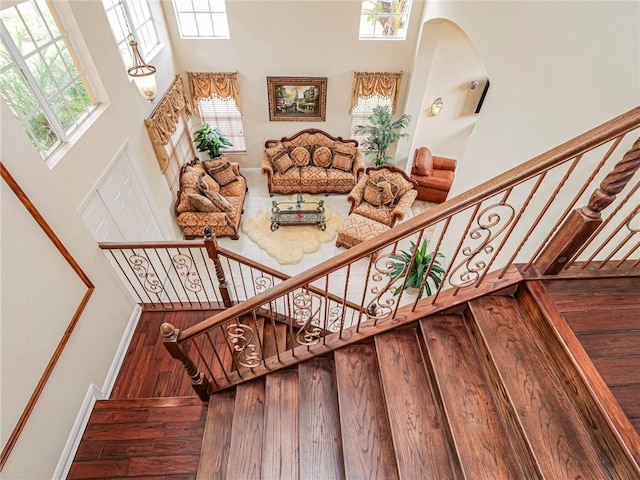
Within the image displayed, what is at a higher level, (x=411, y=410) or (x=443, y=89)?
(x=411, y=410)

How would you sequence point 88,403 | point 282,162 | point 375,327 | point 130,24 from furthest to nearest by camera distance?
point 282,162 → point 130,24 → point 88,403 → point 375,327

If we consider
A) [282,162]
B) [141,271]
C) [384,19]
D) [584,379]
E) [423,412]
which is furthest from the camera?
[282,162]

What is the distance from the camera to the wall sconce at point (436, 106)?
6.57 m

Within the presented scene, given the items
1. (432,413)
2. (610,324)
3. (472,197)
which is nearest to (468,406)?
(432,413)

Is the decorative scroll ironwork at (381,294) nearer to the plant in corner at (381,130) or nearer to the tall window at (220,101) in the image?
the plant in corner at (381,130)

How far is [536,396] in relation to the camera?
151 centimetres

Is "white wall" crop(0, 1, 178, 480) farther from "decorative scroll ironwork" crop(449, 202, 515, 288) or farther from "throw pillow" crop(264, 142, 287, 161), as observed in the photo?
"throw pillow" crop(264, 142, 287, 161)

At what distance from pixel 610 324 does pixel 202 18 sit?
692 centimetres

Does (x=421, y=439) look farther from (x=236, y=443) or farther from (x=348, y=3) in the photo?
(x=348, y=3)

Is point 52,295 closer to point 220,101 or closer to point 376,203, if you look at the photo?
point 376,203

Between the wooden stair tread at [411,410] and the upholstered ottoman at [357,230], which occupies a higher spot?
the wooden stair tread at [411,410]

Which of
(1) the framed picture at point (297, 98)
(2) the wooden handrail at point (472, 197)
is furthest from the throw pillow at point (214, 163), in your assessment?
(2) the wooden handrail at point (472, 197)

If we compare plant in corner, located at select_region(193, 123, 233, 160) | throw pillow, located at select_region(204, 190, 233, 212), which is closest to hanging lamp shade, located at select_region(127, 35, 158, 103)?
throw pillow, located at select_region(204, 190, 233, 212)

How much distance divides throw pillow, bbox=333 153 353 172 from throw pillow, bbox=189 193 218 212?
8.59ft
